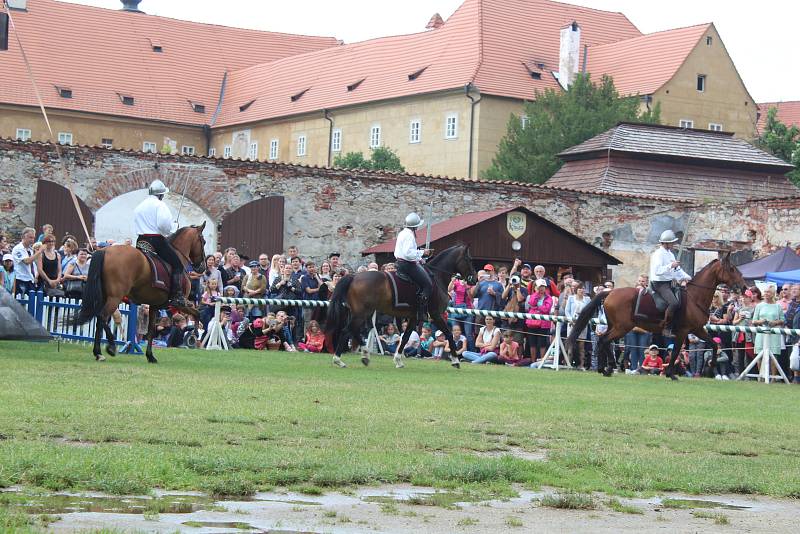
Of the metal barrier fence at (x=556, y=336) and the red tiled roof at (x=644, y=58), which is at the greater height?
the red tiled roof at (x=644, y=58)

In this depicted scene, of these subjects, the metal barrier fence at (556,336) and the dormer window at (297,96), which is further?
the dormer window at (297,96)

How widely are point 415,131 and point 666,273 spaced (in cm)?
5272

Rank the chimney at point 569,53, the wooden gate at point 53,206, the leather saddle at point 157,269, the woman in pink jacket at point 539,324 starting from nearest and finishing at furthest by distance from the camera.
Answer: the leather saddle at point 157,269, the woman in pink jacket at point 539,324, the wooden gate at point 53,206, the chimney at point 569,53

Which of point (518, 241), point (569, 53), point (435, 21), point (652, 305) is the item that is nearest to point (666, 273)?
point (652, 305)

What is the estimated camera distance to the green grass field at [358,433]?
8570 mm

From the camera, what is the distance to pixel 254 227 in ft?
118

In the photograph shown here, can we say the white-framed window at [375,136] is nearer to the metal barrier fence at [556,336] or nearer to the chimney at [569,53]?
the chimney at [569,53]

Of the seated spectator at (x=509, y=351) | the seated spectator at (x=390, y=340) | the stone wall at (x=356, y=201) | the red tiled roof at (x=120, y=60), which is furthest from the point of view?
the red tiled roof at (x=120, y=60)

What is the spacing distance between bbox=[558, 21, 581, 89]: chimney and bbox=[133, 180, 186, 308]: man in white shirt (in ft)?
188

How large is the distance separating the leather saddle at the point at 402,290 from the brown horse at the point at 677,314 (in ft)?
10.3

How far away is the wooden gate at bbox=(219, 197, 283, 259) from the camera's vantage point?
35969 millimetres

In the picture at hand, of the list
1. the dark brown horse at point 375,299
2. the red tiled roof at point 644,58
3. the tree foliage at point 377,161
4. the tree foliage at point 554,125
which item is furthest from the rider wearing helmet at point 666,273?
the red tiled roof at point 644,58

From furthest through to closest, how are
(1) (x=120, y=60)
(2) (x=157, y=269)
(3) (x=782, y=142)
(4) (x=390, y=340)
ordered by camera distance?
(1) (x=120, y=60) < (3) (x=782, y=142) < (4) (x=390, y=340) < (2) (x=157, y=269)

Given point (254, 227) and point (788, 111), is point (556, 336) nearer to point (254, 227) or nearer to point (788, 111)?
point (254, 227)
